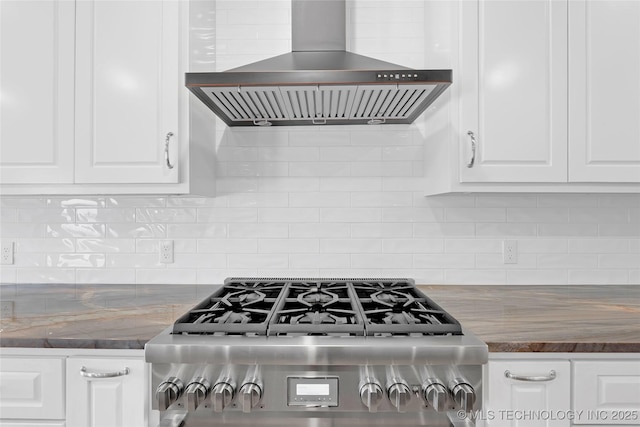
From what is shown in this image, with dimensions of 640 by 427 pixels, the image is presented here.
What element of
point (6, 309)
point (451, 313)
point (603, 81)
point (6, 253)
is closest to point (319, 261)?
point (451, 313)

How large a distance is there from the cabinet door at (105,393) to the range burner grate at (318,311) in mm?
205

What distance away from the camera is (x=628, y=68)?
1.65 metres

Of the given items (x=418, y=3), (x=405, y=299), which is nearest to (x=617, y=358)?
(x=405, y=299)

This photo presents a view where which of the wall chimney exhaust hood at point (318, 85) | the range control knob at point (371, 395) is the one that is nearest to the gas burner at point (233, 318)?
the range control knob at point (371, 395)

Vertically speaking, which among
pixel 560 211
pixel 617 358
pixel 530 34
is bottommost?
Result: pixel 617 358

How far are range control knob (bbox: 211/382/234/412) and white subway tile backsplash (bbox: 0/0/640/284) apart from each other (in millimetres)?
887

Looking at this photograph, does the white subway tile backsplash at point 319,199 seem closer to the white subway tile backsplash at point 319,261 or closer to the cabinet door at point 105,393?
the white subway tile backsplash at point 319,261

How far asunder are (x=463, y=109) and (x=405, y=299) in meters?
0.77

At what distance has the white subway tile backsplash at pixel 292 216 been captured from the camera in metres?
2.05

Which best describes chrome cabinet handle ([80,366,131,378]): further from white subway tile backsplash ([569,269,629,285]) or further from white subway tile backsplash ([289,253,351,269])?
white subway tile backsplash ([569,269,629,285])

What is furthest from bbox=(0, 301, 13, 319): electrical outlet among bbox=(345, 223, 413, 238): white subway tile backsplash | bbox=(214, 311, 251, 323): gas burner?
bbox=(345, 223, 413, 238): white subway tile backsplash

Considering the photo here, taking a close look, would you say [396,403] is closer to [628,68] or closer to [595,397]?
[595,397]

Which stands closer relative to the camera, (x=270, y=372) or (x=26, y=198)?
(x=270, y=372)

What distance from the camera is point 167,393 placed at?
3.95 feet
